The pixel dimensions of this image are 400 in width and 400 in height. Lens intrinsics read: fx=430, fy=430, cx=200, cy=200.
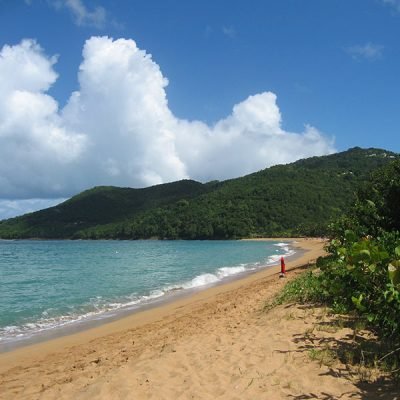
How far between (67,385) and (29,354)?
161 inches

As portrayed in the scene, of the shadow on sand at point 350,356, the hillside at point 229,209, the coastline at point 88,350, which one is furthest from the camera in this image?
the hillside at point 229,209

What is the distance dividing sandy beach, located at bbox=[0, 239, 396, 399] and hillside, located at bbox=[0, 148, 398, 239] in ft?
321

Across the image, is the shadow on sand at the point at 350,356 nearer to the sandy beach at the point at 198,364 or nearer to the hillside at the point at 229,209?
the sandy beach at the point at 198,364

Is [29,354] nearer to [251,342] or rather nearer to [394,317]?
[251,342]

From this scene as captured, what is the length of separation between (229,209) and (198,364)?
13325 centimetres

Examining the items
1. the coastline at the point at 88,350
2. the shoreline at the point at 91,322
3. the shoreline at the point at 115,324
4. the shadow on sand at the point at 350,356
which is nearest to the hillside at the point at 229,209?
the shoreline at the point at 91,322

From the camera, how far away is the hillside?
420ft

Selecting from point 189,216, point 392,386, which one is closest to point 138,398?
point 392,386

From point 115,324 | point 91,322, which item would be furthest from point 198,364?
point 91,322

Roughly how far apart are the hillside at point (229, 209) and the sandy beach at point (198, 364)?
9783 centimetres

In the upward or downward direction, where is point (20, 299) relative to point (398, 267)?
downward

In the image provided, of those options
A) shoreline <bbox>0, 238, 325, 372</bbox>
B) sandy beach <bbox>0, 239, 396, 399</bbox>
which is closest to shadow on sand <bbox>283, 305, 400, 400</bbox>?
sandy beach <bbox>0, 239, 396, 399</bbox>

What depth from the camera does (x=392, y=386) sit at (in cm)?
488

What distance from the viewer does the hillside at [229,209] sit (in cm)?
12788
